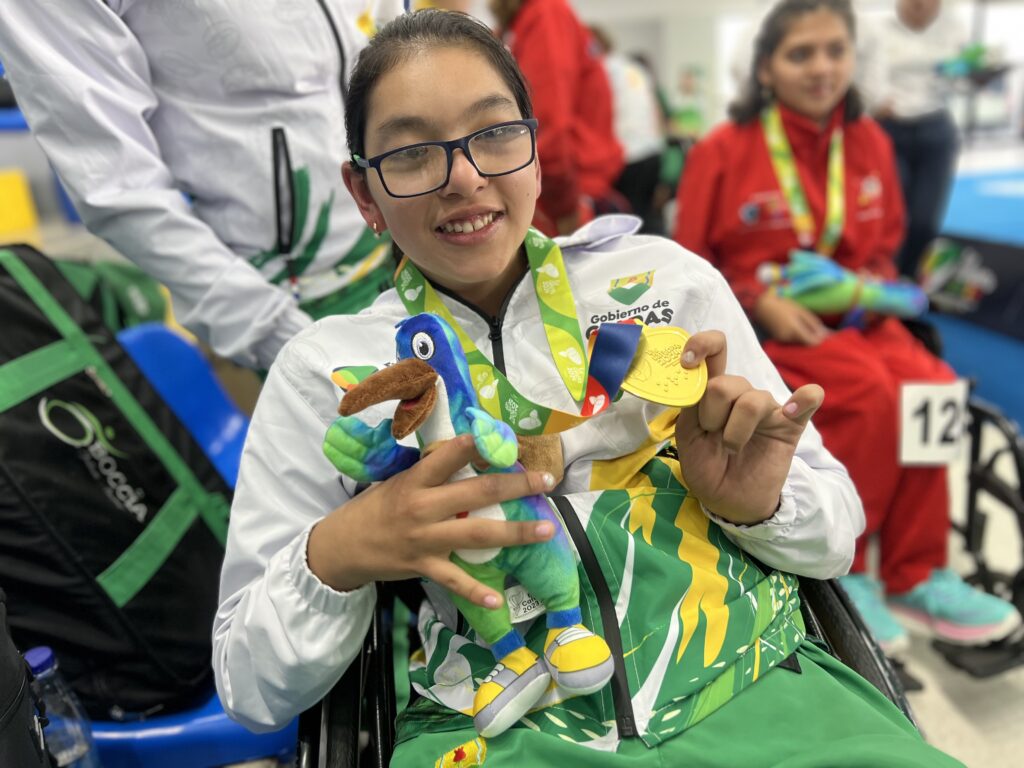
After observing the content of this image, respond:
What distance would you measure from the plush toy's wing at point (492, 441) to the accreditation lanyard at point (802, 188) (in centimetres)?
150

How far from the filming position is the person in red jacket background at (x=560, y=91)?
2287 mm

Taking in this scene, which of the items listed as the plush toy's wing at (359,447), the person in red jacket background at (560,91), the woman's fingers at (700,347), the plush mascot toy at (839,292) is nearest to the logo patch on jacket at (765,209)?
the plush mascot toy at (839,292)

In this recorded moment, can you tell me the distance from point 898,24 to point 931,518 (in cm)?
290

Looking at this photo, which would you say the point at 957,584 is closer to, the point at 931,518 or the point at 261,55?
the point at 931,518

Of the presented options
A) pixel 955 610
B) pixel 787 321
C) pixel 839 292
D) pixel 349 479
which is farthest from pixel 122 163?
pixel 955 610

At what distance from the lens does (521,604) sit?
2.64 ft

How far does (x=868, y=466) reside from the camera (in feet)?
5.82

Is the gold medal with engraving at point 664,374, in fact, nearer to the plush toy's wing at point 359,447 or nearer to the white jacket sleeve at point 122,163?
the plush toy's wing at point 359,447

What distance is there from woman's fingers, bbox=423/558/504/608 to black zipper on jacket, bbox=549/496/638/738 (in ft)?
0.47

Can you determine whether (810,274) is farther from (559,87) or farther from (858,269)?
(559,87)

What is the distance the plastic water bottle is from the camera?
115 centimetres

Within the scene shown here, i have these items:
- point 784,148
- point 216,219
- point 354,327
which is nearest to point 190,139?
point 216,219

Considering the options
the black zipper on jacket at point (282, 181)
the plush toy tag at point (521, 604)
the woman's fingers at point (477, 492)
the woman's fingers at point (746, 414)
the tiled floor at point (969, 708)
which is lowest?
the tiled floor at point (969, 708)

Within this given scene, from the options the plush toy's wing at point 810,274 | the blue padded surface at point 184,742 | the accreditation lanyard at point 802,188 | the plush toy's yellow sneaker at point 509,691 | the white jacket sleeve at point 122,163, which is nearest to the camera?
the plush toy's yellow sneaker at point 509,691
